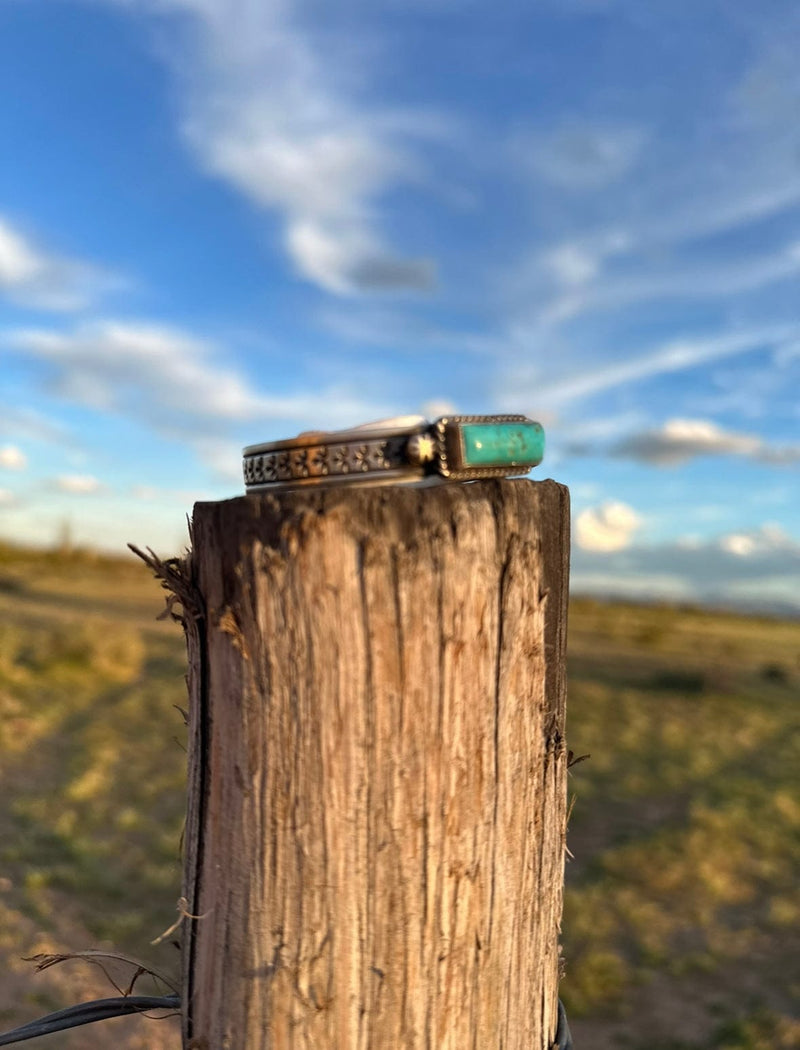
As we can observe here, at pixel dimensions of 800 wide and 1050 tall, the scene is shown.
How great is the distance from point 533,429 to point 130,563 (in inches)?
1279

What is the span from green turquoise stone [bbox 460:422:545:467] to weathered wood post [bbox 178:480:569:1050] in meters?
0.17

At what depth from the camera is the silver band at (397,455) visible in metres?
1.61

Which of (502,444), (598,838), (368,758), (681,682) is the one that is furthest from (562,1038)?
(681,682)

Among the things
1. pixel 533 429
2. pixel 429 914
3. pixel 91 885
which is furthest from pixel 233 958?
pixel 91 885

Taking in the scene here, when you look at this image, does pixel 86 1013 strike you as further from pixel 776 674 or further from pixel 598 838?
pixel 776 674

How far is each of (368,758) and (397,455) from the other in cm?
62

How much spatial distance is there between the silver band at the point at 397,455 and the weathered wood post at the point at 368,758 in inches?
6.6

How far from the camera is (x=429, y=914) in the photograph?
1366 mm

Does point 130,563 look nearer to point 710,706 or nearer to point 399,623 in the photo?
point 710,706

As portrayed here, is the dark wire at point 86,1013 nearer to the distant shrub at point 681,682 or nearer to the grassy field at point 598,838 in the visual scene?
the grassy field at point 598,838

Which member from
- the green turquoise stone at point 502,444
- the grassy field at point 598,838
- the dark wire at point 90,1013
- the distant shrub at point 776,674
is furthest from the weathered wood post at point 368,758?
the distant shrub at point 776,674

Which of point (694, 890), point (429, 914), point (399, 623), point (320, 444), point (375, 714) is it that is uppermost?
point (320, 444)

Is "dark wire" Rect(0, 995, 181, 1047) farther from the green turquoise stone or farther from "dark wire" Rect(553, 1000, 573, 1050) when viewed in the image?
the green turquoise stone

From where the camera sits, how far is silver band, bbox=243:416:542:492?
63.4 inches
